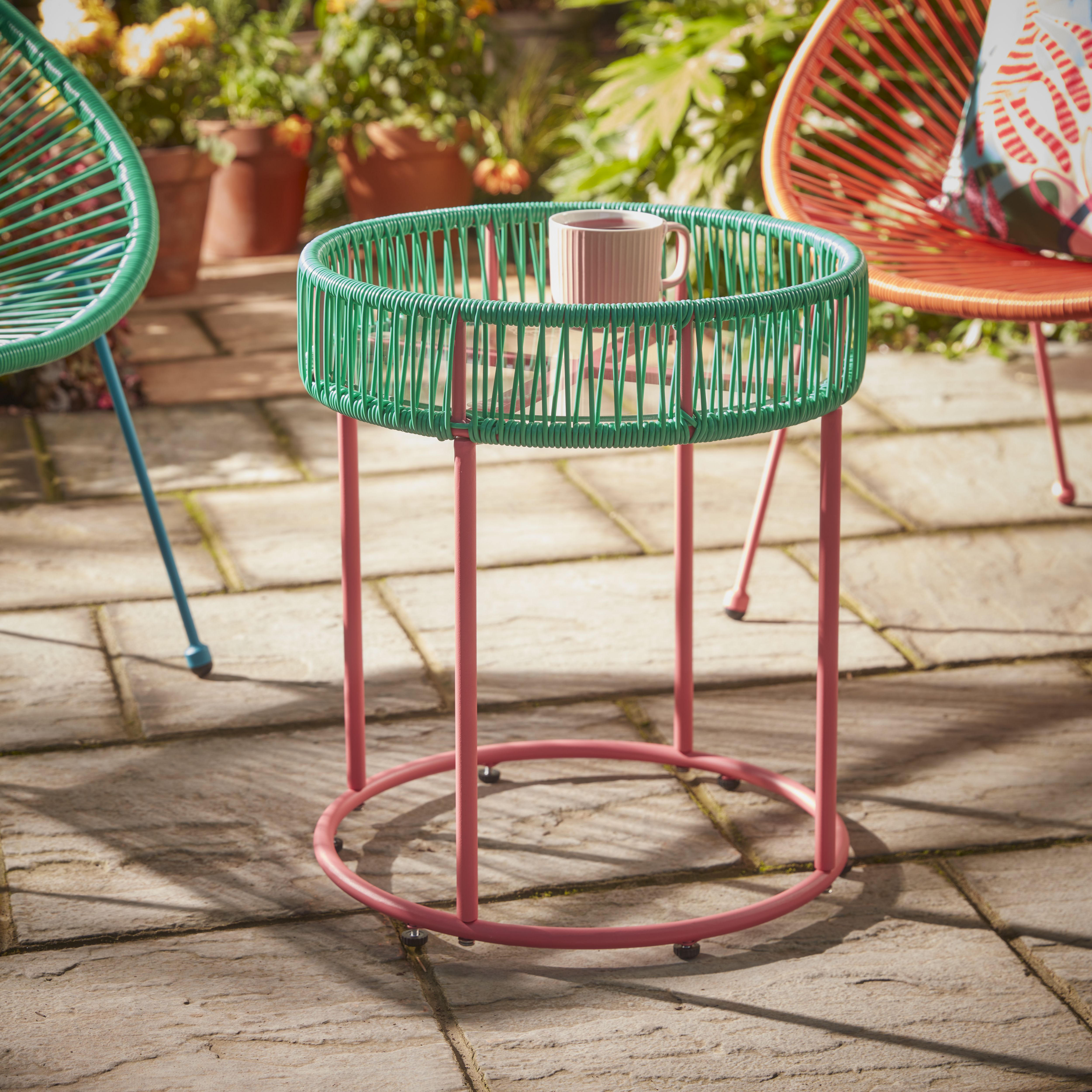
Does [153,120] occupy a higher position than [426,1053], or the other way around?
[153,120]

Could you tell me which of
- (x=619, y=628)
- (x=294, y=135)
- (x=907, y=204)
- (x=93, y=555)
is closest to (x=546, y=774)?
(x=619, y=628)

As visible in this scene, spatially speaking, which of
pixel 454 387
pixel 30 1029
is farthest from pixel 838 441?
pixel 30 1029

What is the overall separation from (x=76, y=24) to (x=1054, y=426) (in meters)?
2.60

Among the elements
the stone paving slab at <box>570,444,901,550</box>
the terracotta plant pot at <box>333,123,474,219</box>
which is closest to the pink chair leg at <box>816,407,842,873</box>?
the stone paving slab at <box>570,444,901,550</box>

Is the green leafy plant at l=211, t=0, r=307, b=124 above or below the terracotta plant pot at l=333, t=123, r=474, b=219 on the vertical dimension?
above

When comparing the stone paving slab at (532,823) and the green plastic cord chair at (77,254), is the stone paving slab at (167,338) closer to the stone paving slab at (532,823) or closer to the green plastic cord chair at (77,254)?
the green plastic cord chair at (77,254)

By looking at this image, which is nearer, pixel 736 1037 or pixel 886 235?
pixel 736 1037

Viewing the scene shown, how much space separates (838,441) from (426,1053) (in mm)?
633

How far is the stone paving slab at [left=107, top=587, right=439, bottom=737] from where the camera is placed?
1.87 metres

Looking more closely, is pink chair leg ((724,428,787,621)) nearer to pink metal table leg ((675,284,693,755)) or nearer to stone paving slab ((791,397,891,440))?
pink metal table leg ((675,284,693,755))

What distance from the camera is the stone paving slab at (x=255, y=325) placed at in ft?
11.9

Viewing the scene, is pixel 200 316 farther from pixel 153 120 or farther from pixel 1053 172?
pixel 1053 172

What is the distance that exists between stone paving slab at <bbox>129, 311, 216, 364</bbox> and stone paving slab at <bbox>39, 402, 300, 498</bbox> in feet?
1.17

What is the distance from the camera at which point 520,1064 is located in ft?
4.06
